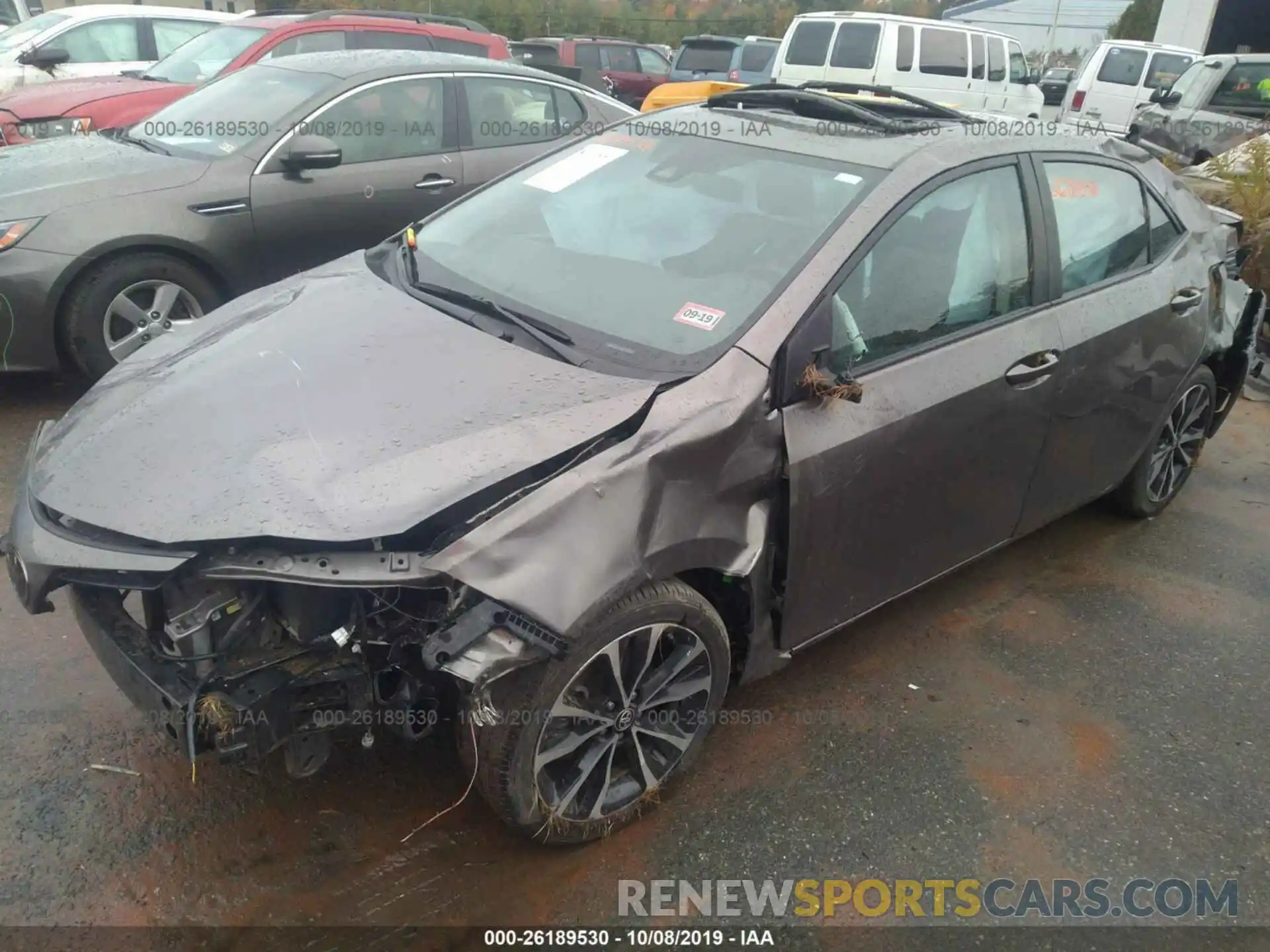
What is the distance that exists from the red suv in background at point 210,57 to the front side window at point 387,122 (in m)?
1.87

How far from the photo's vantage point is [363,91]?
17.3 feet

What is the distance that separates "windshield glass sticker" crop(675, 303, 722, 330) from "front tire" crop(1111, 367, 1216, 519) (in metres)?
2.37

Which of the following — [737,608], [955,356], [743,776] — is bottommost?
[743,776]

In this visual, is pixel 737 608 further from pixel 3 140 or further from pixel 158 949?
pixel 3 140

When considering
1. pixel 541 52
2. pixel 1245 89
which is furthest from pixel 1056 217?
pixel 541 52

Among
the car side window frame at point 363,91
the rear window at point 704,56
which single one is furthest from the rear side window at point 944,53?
the car side window frame at point 363,91

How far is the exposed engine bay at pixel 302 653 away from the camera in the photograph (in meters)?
2.04

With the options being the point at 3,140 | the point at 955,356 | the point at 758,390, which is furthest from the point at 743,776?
the point at 3,140

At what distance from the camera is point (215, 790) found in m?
2.58

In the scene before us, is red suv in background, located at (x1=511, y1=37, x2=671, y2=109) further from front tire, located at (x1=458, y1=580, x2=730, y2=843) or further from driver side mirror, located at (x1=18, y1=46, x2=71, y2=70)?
front tire, located at (x1=458, y1=580, x2=730, y2=843)

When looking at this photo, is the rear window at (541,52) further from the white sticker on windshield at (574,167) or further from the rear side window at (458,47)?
the white sticker on windshield at (574,167)

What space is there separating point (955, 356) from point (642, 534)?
1281mm

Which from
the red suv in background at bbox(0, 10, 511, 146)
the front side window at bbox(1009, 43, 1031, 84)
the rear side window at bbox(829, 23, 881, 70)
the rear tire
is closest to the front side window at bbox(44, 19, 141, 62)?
the red suv in background at bbox(0, 10, 511, 146)

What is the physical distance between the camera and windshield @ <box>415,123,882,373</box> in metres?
2.63
